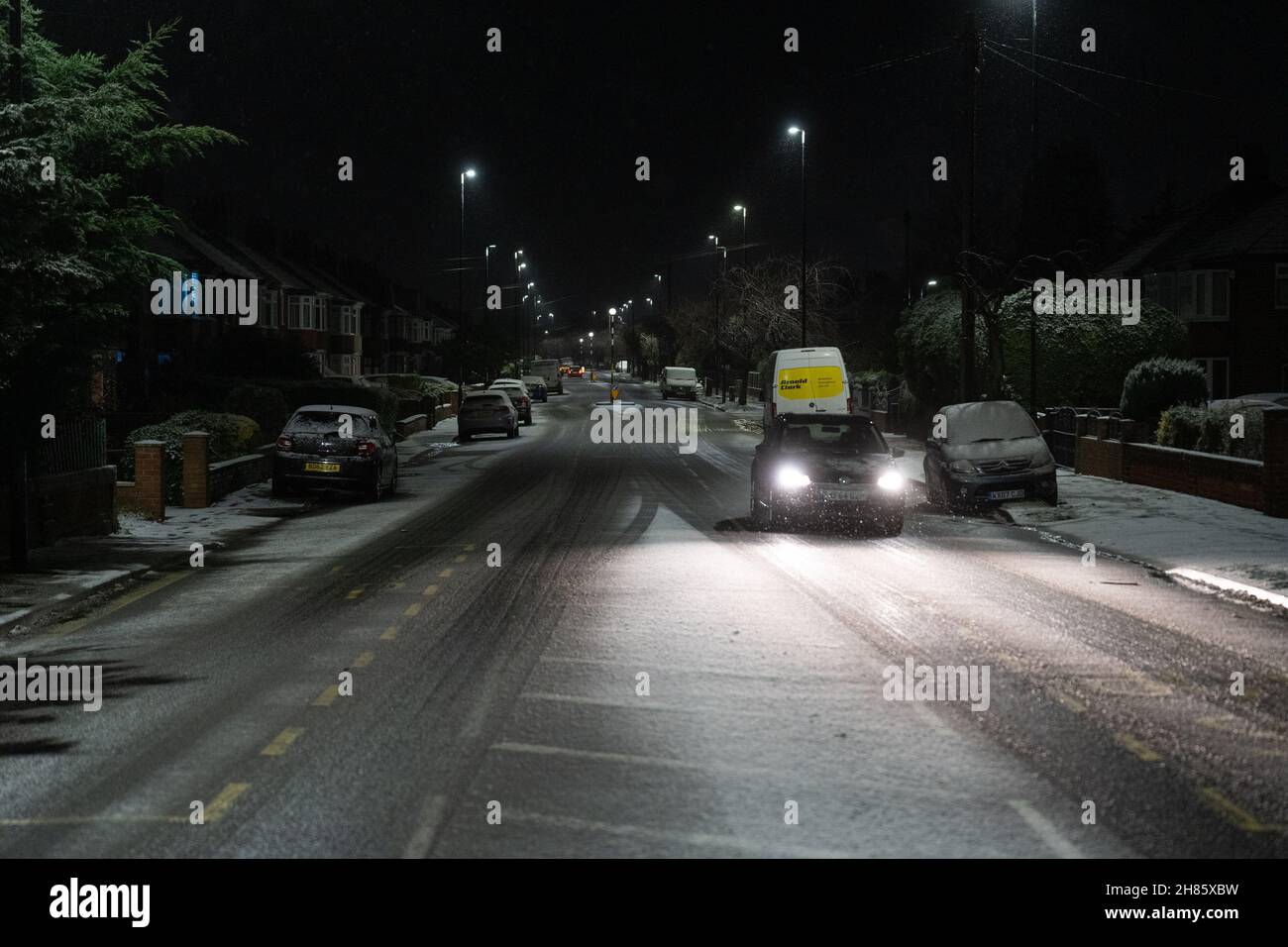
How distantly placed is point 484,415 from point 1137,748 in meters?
37.9

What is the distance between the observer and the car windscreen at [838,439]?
61.8ft

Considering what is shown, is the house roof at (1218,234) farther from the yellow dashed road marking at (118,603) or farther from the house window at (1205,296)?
the yellow dashed road marking at (118,603)

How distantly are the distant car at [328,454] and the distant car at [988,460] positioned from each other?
32.1 ft

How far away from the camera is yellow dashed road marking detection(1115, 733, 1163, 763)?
22.9 ft

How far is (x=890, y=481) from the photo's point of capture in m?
18.3

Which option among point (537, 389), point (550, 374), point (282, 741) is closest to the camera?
point (282, 741)

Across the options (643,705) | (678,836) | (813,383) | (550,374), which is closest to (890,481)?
(643,705)

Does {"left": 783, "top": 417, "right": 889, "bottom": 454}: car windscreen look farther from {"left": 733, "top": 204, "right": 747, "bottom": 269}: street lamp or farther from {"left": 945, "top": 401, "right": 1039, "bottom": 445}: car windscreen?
{"left": 733, "top": 204, "right": 747, "bottom": 269}: street lamp

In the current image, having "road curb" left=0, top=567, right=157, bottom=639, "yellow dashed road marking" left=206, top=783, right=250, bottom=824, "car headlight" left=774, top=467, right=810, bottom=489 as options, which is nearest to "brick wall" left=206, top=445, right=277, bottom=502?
"road curb" left=0, top=567, right=157, bottom=639

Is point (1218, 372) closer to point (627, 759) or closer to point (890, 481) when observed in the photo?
point (890, 481)

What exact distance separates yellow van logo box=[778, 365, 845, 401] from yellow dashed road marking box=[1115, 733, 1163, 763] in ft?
94.0

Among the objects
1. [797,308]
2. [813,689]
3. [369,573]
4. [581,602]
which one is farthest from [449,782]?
[797,308]

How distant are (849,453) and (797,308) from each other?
2167 inches

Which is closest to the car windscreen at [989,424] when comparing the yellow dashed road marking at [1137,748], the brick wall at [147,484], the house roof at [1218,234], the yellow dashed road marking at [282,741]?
the brick wall at [147,484]
